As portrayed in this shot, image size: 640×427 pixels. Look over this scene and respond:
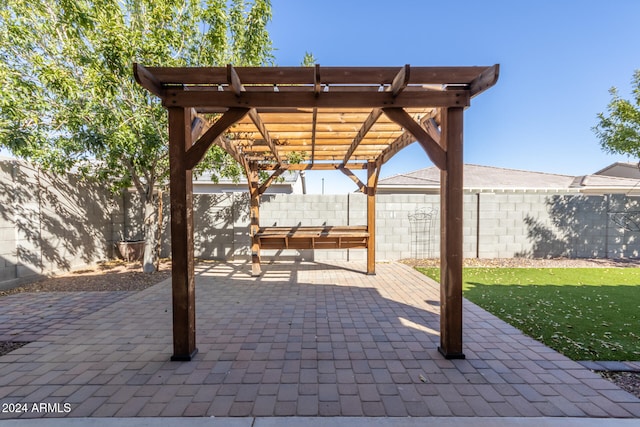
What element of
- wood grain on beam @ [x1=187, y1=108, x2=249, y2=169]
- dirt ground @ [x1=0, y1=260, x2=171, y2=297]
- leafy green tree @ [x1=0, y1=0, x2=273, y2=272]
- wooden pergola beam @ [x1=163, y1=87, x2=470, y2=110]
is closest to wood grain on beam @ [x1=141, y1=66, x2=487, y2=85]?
wooden pergola beam @ [x1=163, y1=87, x2=470, y2=110]

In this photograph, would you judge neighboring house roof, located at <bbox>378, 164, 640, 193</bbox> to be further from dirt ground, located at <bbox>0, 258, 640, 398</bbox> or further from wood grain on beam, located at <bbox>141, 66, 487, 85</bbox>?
wood grain on beam, located at <bbox>141, 66, 487, 85</bbox>

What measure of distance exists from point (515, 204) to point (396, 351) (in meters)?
7.14

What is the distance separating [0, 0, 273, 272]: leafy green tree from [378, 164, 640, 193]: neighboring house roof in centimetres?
866

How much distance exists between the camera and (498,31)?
27.3 feet

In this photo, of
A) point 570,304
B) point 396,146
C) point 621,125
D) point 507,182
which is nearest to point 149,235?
point 396,146

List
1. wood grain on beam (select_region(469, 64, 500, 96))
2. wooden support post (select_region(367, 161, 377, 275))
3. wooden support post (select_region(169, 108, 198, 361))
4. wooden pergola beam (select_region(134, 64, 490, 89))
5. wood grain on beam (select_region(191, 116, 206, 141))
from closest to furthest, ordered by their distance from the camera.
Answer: wood grain on beam (select_region(469, 64, 500, 96)), wooden pergola beam (select_region(134, 64, 490, 89)), wooden support post (select_region(169, 108, 198, 361)), wood grain on beam (select_region(191, 116, 206, 141)), wooden support post (select_region(367, 161, 377, 275))

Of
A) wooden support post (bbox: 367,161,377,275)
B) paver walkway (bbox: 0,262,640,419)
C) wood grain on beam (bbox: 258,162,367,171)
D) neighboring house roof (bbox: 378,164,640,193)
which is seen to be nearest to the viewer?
paver walkway (bbox: 0,262,640,419)

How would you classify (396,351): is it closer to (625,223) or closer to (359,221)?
(359,221)

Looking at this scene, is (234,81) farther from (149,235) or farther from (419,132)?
(149,235)

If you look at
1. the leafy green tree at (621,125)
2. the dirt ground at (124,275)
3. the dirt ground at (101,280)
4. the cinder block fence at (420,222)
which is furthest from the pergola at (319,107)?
the leafy green tree at (621,125)

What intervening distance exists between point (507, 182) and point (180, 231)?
1569 cm

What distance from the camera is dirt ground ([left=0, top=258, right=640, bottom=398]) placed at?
5.17m

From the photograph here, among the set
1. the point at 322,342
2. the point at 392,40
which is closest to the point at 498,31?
the point at 392,40

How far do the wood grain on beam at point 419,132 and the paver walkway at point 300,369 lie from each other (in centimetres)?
189
